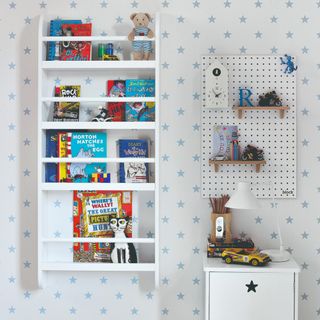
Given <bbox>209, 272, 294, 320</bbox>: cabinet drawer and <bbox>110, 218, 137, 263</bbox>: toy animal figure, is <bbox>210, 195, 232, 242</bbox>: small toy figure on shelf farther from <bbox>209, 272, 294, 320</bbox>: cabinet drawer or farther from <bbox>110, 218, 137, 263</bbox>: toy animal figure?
<bbox>110, 218, 137, 263</bbox>: toy animal figure

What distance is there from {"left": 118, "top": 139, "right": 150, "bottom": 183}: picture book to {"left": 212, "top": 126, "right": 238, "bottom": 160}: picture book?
0.35 m

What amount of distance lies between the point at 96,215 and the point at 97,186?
183mm

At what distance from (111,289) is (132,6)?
1.44 m

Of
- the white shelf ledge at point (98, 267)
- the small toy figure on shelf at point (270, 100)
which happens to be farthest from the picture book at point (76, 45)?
the white shelf ledge at point (98, 267)

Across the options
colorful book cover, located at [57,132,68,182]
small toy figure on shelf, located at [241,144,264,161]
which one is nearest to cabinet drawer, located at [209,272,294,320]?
small toy figure on shelf, located at [241,144,264,161]

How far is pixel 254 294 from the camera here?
2.39 metres

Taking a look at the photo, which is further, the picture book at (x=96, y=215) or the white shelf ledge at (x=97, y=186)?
the picture book at (x=96, y=215)

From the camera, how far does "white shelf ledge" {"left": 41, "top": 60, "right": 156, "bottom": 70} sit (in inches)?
103

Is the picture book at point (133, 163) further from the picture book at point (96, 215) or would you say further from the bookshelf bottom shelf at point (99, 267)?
the bookshelf bottom shelf at point (99, 267)

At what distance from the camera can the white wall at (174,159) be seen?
2.69 m

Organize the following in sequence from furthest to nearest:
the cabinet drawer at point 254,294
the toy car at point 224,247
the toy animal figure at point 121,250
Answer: the toy animal figure at point 121,250, the toy car at point 224,247, the cabinet drawer at point 254,294

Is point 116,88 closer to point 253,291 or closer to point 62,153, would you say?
point 62,153

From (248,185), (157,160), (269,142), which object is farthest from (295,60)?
(157,160)

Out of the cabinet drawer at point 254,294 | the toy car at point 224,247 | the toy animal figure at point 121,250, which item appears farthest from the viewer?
the toy animal figure at point 121,250
